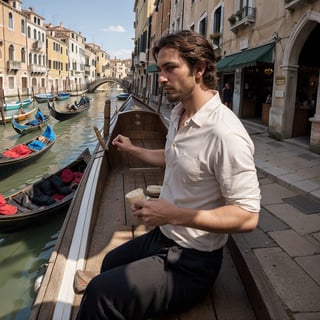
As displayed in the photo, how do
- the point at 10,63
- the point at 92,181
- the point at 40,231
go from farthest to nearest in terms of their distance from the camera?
the point at 10,63 → the point at 40,231 → the point at 92,181

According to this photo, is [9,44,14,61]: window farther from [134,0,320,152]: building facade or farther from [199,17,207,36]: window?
[134,0,320,152]: building facade

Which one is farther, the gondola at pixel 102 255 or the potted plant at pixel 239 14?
the potted plant at pixel 239 14

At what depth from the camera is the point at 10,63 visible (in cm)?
2692

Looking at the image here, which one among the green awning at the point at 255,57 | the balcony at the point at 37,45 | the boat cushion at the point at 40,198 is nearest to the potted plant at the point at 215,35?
the green awning at the point at 255,57

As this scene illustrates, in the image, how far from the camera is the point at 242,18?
29.9ft

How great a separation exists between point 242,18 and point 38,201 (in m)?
7.38

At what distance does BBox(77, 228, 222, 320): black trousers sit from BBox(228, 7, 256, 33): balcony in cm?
861

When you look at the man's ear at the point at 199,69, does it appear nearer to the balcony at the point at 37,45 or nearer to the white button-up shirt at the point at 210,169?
the white button-up shirt at the point at 210,169

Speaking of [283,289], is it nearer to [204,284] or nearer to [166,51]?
[204,284]

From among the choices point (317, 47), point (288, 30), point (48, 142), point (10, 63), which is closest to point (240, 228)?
point (288, 30)

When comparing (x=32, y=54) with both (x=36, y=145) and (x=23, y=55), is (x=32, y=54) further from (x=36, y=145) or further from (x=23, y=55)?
(x=36, y=145)

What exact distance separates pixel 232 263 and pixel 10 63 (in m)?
29.2

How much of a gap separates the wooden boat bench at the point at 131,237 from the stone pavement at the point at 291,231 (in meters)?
0.42

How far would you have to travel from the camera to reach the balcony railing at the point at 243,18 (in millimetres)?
8648
